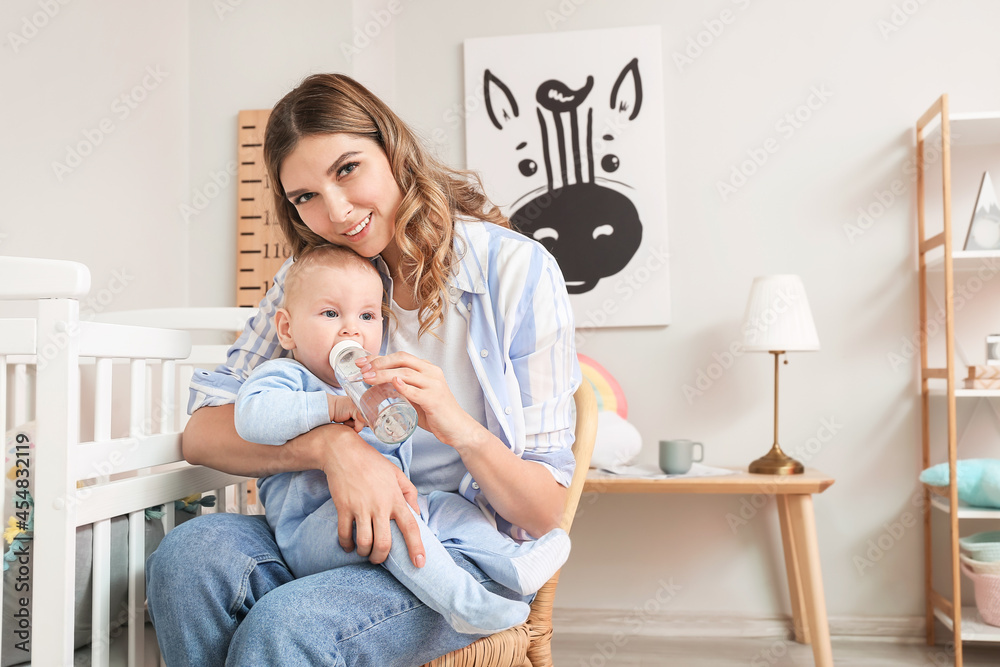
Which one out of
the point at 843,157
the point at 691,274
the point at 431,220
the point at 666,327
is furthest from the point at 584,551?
the point at 431,220

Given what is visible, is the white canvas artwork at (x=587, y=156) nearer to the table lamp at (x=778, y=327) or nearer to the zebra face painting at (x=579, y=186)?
the zebra face painting at (x=579, y=186)

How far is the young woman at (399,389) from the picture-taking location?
83 centimetres

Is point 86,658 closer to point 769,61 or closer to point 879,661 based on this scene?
point 879,661

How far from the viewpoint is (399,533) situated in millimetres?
848

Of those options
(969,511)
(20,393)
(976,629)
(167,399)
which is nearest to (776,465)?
(969,511)

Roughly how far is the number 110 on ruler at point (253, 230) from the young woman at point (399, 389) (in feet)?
4.14

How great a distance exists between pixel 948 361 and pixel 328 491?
170cm

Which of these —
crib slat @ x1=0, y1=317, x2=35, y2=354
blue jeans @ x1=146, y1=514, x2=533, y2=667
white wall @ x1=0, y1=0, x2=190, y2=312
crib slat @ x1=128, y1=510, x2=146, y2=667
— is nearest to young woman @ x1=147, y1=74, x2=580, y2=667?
blue jeans @ x1=146, y1=514, x2=533, y2=667

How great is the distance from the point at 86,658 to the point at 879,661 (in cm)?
197

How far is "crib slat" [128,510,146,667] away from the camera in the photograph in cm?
96

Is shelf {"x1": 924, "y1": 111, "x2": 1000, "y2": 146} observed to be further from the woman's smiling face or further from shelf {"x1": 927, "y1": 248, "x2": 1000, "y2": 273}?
the woman's smiling face

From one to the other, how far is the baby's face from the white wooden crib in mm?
222

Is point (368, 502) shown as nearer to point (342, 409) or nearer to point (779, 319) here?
point (342, 409)

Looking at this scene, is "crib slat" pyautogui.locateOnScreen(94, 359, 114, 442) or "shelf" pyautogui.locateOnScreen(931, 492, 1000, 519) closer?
"crib slat" pyautogui.locateOnScreen(94, 359, 114, 442)
